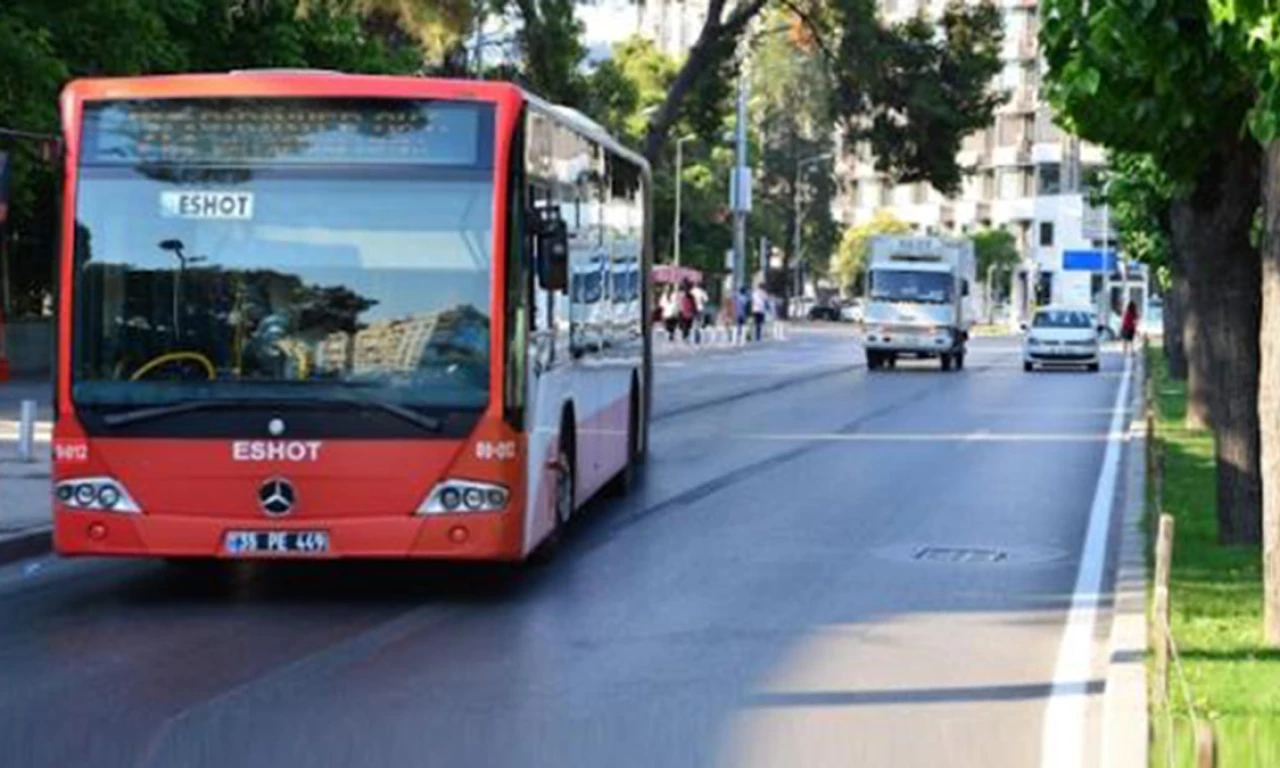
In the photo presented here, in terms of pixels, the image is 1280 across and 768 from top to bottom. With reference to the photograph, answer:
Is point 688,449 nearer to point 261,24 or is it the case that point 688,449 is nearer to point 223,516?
point 223,516

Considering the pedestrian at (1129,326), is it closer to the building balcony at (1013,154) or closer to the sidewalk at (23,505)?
the sidewalk at (23,505)

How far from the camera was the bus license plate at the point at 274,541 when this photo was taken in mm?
11406

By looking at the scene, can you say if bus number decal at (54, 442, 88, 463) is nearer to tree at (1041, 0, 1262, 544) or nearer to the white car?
tree at (1041, 0, 1262, 544)

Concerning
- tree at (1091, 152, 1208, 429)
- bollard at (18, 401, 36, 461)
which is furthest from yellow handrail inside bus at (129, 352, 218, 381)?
tree at (1091, 152, 1208, 429)

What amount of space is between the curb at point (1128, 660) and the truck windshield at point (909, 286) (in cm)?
3288

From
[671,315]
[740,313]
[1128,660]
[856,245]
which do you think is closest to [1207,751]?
[1128,660]

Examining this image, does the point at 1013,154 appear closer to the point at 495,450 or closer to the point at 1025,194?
the point at 1025,194

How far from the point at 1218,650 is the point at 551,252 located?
4.38 metres

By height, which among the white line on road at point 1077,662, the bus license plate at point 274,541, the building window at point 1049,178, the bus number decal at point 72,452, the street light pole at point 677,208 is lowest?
the white line on road at point 1077,662

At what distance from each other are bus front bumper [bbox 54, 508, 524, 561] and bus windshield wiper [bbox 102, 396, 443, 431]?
523mm

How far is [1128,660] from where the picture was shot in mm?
9562

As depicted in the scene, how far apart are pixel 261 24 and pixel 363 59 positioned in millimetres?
1958

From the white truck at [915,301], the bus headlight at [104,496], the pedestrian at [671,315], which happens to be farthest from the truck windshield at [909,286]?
the bus headlight at [104,496]

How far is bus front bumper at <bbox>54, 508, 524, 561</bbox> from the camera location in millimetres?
11398
